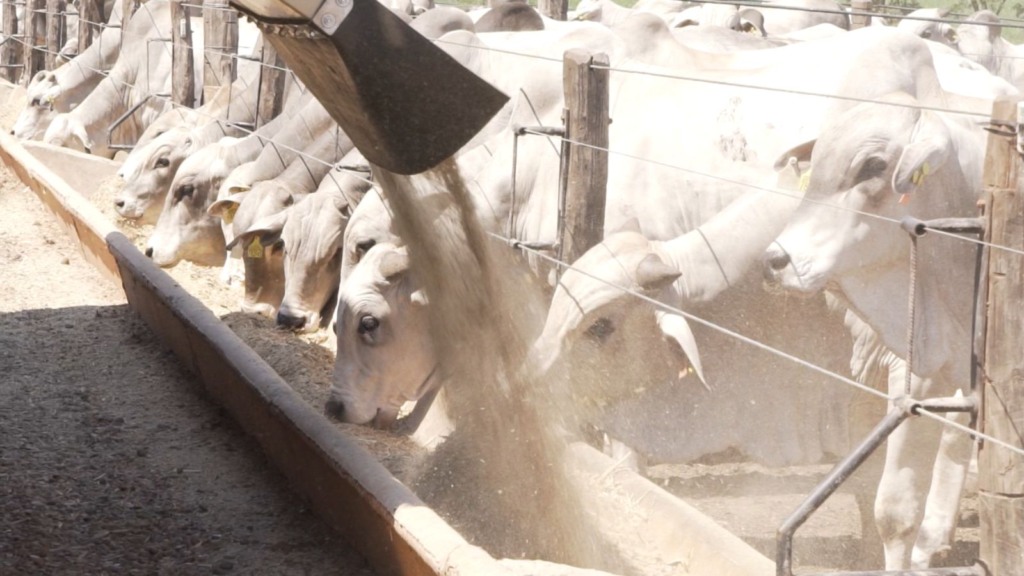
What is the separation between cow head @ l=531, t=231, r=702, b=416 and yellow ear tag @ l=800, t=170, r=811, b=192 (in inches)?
21.2

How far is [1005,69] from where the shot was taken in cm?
1077

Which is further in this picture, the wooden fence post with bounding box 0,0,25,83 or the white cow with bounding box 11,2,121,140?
the wooden fence post with bounding box 0,0,25,83

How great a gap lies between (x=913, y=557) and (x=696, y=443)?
0.91 meters

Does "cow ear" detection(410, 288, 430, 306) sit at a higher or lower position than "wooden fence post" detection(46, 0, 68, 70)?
higher

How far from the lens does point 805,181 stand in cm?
489

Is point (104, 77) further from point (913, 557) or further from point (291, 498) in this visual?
point (913, 557)

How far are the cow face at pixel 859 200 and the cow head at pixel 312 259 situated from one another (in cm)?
290

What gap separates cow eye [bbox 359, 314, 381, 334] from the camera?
5992 millimetres

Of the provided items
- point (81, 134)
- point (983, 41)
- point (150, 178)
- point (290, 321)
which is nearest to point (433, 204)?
point (290, 321)

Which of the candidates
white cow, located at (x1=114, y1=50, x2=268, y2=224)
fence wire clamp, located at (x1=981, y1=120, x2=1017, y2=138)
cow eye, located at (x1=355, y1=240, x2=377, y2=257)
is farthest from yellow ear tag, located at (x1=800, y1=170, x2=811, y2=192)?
white cow, located at (x1=114, y1=50, x2=268, y2=224)

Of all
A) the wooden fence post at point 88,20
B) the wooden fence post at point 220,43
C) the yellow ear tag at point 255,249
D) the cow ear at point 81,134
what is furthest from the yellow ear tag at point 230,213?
the wooden fence post at point 88,20

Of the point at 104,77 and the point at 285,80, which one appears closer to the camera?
the point at 285,80

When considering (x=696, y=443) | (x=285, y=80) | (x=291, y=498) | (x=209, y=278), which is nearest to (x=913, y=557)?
(x=696, y=443)

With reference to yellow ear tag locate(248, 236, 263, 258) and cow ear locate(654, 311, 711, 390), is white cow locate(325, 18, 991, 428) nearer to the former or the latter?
cow ear locate(654, 311, 711, 390)
